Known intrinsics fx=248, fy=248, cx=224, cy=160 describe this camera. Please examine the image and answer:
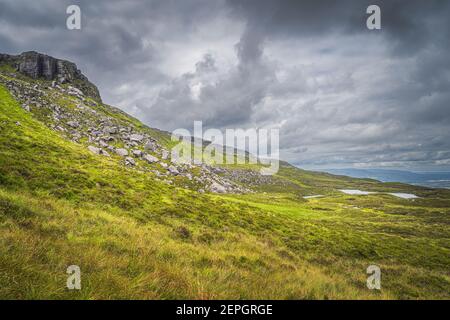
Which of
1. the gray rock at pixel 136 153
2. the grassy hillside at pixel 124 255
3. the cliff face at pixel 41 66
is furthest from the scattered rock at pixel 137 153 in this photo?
the cliff face at pixel 41 66

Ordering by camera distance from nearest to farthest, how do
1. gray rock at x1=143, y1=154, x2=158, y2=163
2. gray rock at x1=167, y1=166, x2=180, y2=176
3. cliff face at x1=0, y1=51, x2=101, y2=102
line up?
gray rock at x1=143, y1=154, x2=158, y2=163
gray rock at x1=167, y1=166, x2=180, y2=176
cliff face at x1=0, y1=51, x2=101, y2=102

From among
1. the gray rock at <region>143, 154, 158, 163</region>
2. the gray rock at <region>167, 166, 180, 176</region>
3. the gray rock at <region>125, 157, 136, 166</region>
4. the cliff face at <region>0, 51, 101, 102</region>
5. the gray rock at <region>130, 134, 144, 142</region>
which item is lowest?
the gray rock at <region>167, 166, 180, 176</region>

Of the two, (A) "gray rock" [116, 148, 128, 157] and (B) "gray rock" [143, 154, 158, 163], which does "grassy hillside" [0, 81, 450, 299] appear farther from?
(B) "gray rock" [143, 154, 158, 163]

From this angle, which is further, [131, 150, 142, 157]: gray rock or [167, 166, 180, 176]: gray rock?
[167, 166, 180, 176]: gray rock

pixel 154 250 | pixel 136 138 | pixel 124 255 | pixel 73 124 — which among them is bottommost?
pixel 154 250

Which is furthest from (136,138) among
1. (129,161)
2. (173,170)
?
(129,161)

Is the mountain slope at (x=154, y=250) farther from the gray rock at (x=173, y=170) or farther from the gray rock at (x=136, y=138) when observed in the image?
the gray rock at (x=136, y=138)

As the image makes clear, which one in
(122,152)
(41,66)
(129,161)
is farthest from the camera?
(41,66)

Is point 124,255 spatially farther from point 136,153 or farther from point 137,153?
point 136,153

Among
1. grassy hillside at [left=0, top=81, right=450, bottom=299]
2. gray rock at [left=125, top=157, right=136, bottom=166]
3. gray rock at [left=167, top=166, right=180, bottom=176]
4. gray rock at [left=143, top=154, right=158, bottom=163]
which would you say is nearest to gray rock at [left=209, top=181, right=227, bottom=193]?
gray rock at [left=167, top=166, right=180, bottom=176]

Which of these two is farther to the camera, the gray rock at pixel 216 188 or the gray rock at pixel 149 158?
the gray rock at pixel 216 188

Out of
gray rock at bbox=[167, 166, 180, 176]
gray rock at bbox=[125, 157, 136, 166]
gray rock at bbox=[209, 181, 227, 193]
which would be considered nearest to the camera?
gray rock at bbox=[125, 157, 136, 166]
